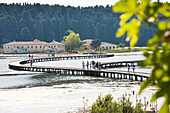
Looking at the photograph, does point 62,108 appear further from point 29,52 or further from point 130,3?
point 29,52

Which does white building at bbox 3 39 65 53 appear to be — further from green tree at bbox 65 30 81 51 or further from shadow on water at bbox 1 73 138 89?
shadow on water at bbox 1 73 138 89

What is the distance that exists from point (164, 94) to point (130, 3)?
560 mm

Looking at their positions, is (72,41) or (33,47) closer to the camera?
(72,41)

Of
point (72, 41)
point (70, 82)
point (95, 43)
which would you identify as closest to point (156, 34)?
point (70, 82)

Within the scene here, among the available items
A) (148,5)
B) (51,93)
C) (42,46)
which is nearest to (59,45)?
(42,46)

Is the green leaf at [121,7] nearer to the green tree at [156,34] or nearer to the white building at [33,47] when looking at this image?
the green tree at [156,34]

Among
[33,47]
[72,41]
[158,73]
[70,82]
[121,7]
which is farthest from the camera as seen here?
[33,47]

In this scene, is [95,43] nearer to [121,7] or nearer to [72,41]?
[72,41]

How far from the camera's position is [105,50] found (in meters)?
177

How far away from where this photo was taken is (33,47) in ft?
576

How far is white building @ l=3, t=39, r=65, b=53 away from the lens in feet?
570

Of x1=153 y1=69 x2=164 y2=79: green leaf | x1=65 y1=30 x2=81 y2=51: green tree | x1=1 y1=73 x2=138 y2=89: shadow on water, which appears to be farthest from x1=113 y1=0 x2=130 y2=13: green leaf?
x1=65 y1=30 x2=81 y2=51: green tree

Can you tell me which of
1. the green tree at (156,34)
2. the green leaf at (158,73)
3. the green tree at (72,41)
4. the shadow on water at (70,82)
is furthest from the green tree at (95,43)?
the green leaf at (158,73)

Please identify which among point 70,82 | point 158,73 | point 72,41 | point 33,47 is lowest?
point 70,82
